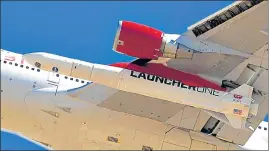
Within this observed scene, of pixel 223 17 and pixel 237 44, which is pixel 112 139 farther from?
pixel 223 17

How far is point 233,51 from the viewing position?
81.7ft

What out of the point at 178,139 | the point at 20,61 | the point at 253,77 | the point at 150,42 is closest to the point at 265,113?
the point at 253,77

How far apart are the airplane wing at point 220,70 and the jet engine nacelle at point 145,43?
73cm

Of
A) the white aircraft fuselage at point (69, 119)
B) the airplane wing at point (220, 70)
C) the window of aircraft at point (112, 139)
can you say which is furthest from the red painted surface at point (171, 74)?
the window of aircraft at point (112, 139)

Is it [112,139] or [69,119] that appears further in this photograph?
[112,139]

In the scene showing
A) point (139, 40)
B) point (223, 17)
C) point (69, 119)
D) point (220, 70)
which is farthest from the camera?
point (69, 119)

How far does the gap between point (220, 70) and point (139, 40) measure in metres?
3.67

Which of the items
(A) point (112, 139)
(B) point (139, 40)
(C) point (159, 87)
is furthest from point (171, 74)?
(A) point (112, 139)

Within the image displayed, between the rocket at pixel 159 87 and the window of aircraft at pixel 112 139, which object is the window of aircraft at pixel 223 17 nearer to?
the rocket at pixel 159 87

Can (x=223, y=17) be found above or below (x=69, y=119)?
above

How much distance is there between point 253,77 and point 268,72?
569 mm

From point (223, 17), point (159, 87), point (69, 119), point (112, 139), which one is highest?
point (223, 17)

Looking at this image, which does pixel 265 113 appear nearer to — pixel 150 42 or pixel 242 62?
pixel 242 62

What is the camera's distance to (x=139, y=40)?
924 inches
